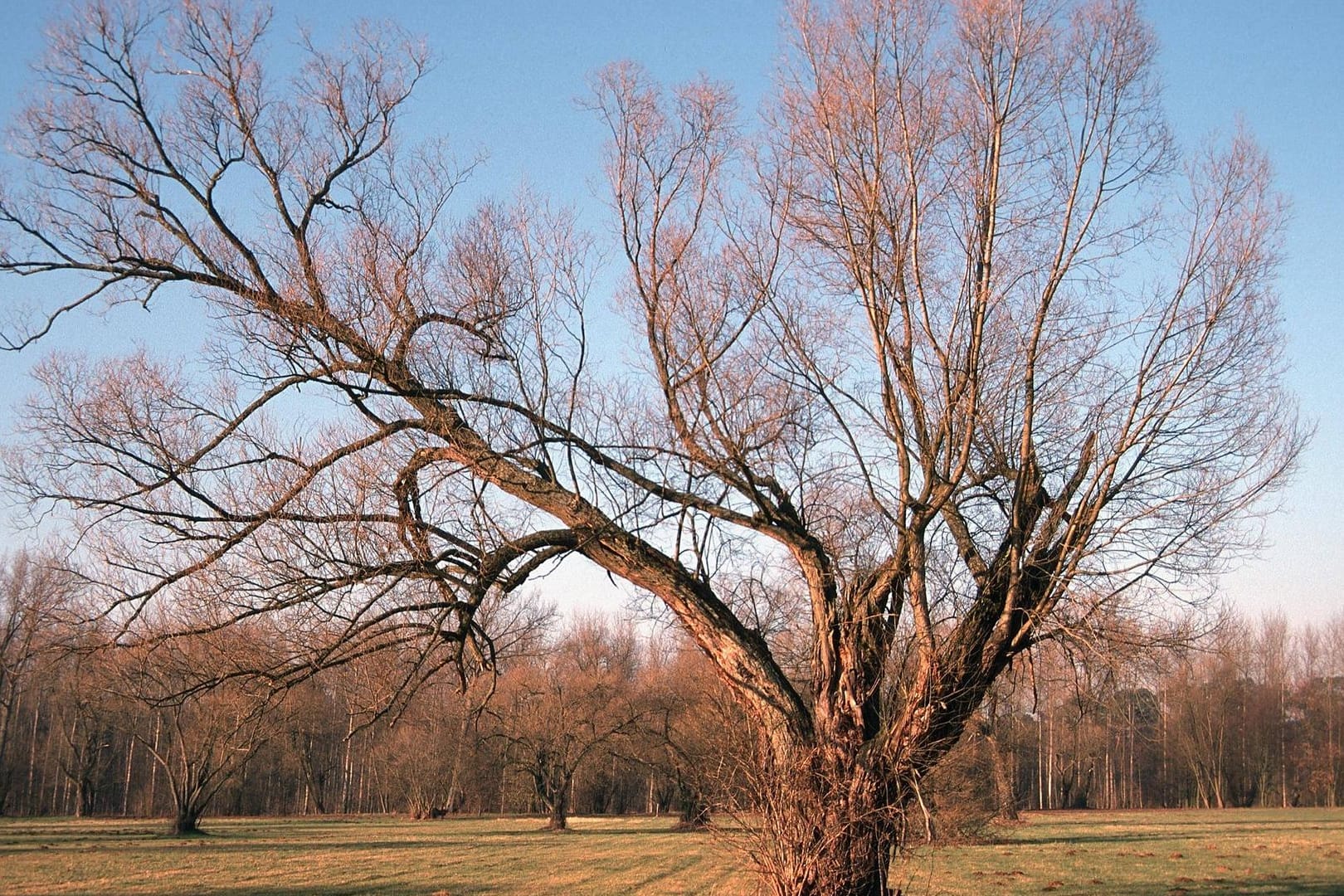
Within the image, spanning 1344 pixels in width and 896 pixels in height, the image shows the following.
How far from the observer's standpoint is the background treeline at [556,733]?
8.12 meters

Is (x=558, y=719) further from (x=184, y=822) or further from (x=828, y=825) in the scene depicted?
(x=828, y=825)

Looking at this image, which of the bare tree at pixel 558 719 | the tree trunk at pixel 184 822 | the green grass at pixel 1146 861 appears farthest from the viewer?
the bare tree at pixel 558 719

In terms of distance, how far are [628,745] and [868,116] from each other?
4515cm

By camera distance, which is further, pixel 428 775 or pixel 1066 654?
pixel 428 775

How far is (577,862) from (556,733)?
19450 millimetres

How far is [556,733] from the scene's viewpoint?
151 feet

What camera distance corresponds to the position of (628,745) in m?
Answer: 49.7

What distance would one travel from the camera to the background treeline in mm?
8125

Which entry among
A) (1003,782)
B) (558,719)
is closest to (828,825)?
(1003,782)

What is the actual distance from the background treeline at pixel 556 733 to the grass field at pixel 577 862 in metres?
1.99

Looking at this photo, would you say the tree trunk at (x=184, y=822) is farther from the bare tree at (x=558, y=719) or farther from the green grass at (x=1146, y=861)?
the green grass at (x=1146, y=861)

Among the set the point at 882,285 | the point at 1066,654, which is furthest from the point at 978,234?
the point at 1066,654

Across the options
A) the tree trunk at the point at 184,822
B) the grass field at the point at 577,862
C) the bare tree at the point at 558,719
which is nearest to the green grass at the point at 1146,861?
the grass field at the point at 577,862

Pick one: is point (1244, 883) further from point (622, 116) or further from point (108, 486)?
point (108, 486)
